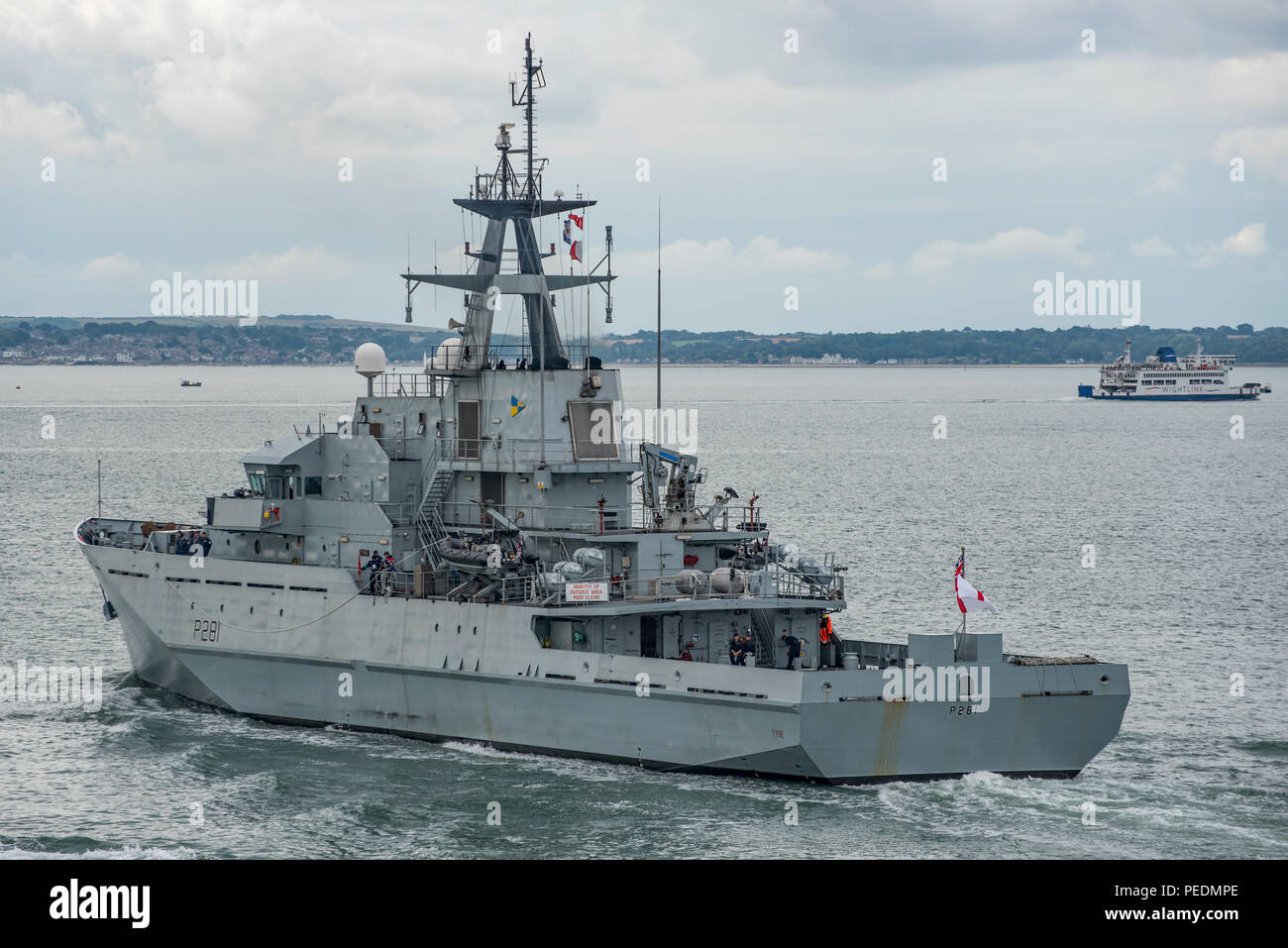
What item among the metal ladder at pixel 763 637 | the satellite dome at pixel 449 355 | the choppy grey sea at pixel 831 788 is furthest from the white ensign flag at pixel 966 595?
the satellite dome at pixel 449 355

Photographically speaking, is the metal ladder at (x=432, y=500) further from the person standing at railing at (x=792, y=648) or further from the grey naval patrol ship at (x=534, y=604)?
the person standing at railing at (x=792, y=648)

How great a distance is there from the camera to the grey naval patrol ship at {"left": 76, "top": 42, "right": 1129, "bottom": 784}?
78.7 ft

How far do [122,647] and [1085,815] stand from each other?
22299mm

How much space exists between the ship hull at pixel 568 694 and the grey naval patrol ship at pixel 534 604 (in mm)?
38

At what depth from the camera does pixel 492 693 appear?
26.3m

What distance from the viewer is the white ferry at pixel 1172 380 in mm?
166250

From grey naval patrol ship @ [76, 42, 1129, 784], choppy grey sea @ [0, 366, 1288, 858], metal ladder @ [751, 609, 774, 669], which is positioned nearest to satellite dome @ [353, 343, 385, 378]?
grey naval patrol ship @ [76, 42, 1129, 784]

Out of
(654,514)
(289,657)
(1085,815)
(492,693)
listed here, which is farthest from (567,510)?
(1085,815)

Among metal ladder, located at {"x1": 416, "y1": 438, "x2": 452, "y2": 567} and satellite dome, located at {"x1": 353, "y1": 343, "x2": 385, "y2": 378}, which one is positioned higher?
satellite dome, located at {"x1": 353, "y1": 343, "x2": 385, "y2": 378}

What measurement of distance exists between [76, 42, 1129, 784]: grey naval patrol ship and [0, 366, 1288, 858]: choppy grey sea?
0.70m

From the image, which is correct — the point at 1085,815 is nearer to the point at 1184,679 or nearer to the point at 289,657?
the point at 1184,679

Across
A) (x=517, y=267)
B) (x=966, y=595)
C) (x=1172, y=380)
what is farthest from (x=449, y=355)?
(x=1172, y=380)

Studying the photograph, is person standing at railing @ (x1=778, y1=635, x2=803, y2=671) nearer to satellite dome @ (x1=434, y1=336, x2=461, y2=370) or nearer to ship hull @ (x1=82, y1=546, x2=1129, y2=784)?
ship hull @ (x1=82, y1=546, x2=1129, y2=784)

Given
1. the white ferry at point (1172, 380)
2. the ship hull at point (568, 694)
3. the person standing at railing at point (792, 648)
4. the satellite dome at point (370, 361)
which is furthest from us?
the white ferry at point (1172, 380)
